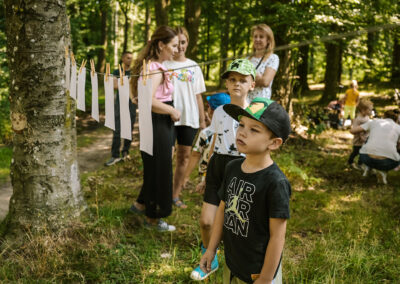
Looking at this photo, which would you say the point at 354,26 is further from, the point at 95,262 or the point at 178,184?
the point at 95,262

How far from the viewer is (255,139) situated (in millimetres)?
1712

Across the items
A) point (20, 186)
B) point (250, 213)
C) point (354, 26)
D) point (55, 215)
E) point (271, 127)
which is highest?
point (354, 26)

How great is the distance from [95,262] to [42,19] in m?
2.19

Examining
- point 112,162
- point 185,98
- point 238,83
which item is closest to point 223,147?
point 238,83

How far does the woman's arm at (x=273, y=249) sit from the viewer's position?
164cm

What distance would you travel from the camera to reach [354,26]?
313 inches

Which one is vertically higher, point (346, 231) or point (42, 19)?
point (42, 19)

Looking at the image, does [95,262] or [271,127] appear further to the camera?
[95,262]

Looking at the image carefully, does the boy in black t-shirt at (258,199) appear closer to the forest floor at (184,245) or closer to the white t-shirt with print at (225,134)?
the white t-shirt with print at (225,134)

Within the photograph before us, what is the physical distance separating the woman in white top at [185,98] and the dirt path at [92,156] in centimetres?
235

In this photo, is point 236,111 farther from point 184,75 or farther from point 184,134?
point 184,134

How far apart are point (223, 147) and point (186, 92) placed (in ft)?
4.63

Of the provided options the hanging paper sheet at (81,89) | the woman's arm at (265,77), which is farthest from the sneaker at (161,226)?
the woman's arm at (265,77)

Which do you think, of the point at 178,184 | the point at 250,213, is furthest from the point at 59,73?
the point at 250,213
